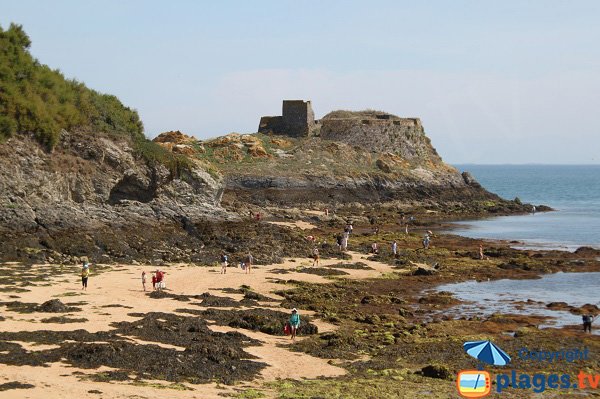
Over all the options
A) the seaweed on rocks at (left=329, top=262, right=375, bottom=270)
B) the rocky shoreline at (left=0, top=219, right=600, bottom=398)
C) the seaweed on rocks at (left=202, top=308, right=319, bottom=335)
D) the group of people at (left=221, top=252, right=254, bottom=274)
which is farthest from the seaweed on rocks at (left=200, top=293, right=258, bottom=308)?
the seaweed on rocks at (left=329, top=262, right=375, bottom=270)

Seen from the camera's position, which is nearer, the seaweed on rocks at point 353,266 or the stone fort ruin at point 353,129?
the seaweed on rocks at point 353,266

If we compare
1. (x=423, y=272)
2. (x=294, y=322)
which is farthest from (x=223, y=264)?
(x=294, y=322)

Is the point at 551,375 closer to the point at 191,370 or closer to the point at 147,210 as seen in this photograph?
the point at 191,370

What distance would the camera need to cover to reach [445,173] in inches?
3536

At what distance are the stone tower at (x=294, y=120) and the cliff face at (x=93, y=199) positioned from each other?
42.0 meters

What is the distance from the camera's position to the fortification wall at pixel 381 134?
87625 millimetres

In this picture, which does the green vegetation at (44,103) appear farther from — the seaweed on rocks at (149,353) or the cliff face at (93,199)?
the seaweed on rocks at (149,353)

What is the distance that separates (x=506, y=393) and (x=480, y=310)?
1137cm

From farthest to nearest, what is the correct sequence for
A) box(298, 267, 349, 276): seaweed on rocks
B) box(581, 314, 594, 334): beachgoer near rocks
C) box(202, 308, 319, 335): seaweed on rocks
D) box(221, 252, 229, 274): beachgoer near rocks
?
box(298, 267, 349, 276): seaweed on rocks → box(221, 252, 229, 274): beachgoer near rocks → box(581, 314, 594, 334): beachgoer near rocks → box(202, 308, 319, 335): seaweed on rocks

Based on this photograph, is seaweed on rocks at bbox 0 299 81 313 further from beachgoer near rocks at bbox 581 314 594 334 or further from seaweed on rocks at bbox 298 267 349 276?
beachgoer near rocks at bbox 581 314 594 334

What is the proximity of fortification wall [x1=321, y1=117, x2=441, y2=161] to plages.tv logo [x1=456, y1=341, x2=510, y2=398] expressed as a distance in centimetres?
6803

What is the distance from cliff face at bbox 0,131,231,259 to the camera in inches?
1375

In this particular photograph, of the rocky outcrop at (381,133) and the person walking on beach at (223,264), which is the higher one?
the rocky outcrop at (381,133)

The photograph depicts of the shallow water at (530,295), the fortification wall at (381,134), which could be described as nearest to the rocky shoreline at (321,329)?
the shallow water at (530,295)
